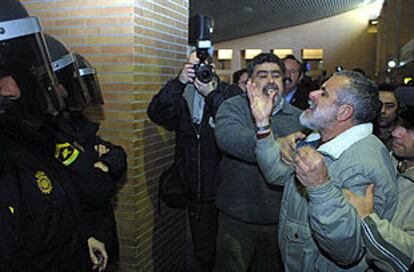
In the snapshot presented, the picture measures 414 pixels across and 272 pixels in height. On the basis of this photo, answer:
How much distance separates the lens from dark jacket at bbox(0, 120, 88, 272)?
120cm

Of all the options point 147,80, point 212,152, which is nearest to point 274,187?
point 212,152

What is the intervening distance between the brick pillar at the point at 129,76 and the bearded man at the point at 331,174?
1.02 metres

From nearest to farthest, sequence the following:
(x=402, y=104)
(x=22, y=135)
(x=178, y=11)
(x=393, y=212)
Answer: (x=22, y=135) < (x=393, y=212) < (x=402, y=104) < (x=178, y=11)

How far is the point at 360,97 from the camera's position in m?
1.65

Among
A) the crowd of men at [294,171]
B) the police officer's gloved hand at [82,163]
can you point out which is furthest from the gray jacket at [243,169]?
the police officer's gloved hand at [82,163]

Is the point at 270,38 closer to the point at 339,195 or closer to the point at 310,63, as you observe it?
the point at 310,63

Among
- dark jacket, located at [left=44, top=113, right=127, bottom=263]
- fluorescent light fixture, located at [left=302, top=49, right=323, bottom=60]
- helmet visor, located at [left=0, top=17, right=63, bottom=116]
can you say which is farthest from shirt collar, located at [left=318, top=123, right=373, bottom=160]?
fluorescent light fixture, located at [left=302, top=49, right=323, bottom=60]

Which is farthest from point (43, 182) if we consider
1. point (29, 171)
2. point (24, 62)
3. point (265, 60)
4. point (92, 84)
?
point (265, 60)

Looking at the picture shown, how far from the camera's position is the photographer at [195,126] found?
97.9 inches

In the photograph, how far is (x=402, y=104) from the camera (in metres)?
1.63

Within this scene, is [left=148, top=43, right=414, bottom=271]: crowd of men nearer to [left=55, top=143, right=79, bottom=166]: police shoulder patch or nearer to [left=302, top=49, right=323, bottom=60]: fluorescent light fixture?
[left=55, top=143, right=79, bottom=166]: police shoulder patch

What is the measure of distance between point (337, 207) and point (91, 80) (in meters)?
1.75

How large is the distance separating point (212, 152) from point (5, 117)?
1.50m

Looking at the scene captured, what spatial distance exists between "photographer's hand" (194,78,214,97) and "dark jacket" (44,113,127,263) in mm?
696
